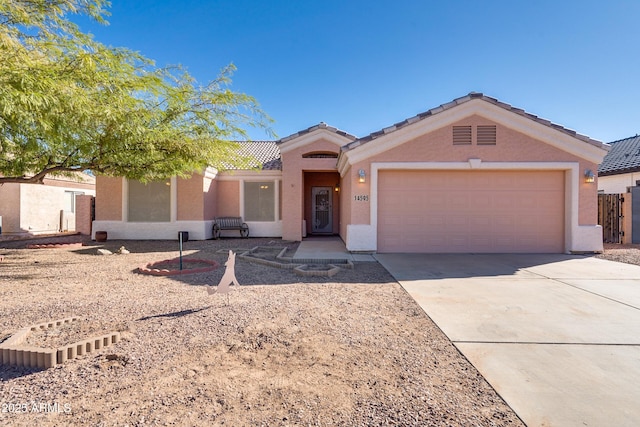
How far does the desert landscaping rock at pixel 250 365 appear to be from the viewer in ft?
7.70

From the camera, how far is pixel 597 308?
469cm

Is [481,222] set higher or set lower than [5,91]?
lower

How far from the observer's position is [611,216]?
513 inches

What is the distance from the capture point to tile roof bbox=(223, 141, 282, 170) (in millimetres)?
15461

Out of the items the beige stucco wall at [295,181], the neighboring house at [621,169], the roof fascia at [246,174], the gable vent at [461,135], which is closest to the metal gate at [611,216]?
→ the neighboring house at [621,169]

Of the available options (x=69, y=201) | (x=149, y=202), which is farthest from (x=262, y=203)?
(x=69, y=201)

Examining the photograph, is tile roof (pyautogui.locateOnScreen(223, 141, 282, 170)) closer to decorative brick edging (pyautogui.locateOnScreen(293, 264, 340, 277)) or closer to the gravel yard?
decorative brick edging (pyautogui.locateOnScreen(293, 264, 340, 277))

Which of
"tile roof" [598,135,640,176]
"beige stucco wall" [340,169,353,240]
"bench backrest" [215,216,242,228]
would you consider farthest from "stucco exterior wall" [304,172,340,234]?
"tile roof" [598,135,640,176]

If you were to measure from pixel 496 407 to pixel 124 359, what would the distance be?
346 centimetres

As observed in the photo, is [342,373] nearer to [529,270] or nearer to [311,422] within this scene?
[311,422]

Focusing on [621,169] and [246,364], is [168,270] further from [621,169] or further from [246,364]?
[621,169]

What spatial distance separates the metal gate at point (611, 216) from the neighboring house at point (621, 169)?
432 centimetres

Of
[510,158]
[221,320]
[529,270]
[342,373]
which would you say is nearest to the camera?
[342,373]

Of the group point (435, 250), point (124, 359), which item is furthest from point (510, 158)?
point (124, 359)
